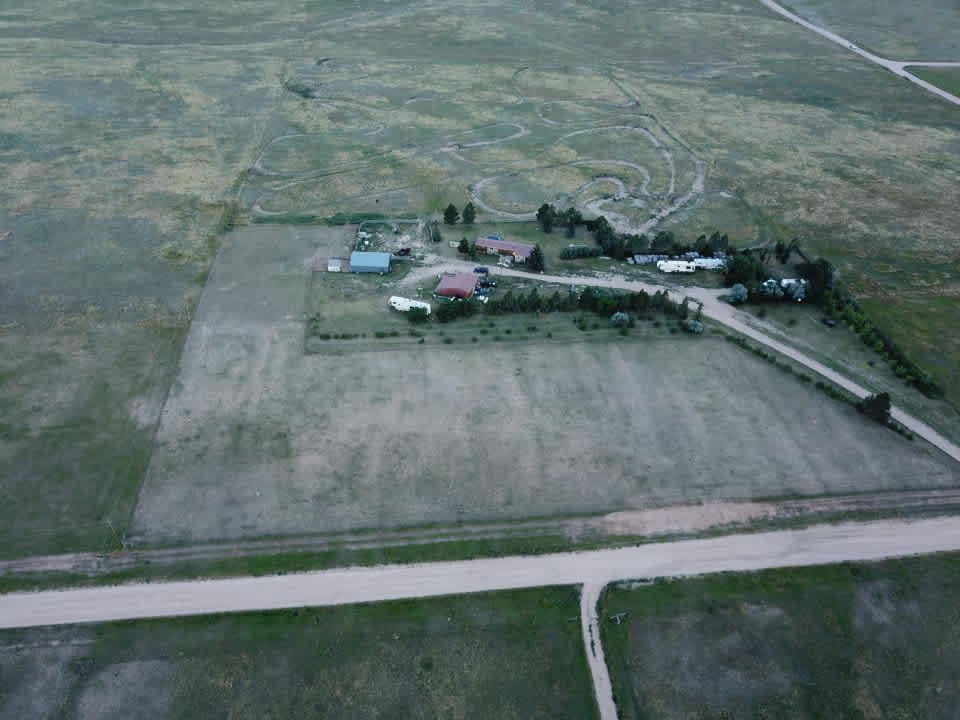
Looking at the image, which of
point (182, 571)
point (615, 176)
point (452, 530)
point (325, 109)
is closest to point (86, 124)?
point (325, 109)

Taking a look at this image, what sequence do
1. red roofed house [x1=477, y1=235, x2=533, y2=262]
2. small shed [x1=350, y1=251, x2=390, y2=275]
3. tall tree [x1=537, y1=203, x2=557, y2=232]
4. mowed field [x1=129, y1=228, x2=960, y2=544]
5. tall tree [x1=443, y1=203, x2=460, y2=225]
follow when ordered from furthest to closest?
1. tall tree [x1=443, y1=203, x2=460, y2=225]
2. tall tree [x1=537, y1=203, x2=557, y2=232]
3. red roofed house [x1=477, y1=235, x2=533, y2=262]
4. small shed [x1=350, y1=251, x2=390, y2=275]
5. mowed field [x1=129, y1=228, x2=960, y2=544]

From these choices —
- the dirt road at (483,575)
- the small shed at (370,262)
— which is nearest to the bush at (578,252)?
the small shed at (370,262)

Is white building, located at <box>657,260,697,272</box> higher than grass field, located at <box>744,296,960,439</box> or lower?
higher

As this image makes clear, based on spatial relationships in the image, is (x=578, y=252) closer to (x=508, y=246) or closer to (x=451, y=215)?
(x=508, y=246)

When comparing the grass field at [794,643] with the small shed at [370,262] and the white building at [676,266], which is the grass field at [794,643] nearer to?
the white building at [676,266]

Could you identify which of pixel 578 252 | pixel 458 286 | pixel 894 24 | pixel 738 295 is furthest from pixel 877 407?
pixel 894 24

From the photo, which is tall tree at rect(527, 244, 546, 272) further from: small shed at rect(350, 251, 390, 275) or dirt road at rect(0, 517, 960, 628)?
dirt road at rect(0, 517, 960, 628)

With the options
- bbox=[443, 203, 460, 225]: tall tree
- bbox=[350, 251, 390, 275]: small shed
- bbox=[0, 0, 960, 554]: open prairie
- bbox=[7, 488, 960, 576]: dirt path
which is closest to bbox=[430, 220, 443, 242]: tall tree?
bbox=[443, 203, 460, 225]: tall tree

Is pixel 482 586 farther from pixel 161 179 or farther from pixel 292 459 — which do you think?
pixel 161 179
